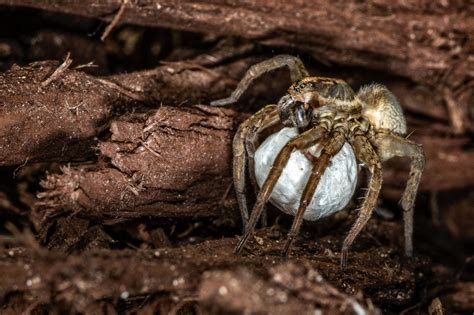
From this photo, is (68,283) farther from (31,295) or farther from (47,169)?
(47,169)

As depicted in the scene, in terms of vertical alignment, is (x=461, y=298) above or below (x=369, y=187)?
below

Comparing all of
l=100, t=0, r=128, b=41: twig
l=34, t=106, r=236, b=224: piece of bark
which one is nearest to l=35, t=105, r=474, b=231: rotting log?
l=34, t=106, r=236, b=224: piece of bark

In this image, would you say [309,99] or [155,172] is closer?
[155,172]

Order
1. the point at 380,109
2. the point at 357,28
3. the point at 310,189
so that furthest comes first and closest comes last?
the point at 357,28
the point at 380,109
the point at 310,189

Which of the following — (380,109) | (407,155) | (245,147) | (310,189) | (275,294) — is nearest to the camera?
(275,294)

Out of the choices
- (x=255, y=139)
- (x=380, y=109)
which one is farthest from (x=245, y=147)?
(x=380, y=109)

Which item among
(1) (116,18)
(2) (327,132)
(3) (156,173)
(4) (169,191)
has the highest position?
(1) (116,18)

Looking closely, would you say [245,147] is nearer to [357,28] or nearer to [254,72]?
[254,72]
